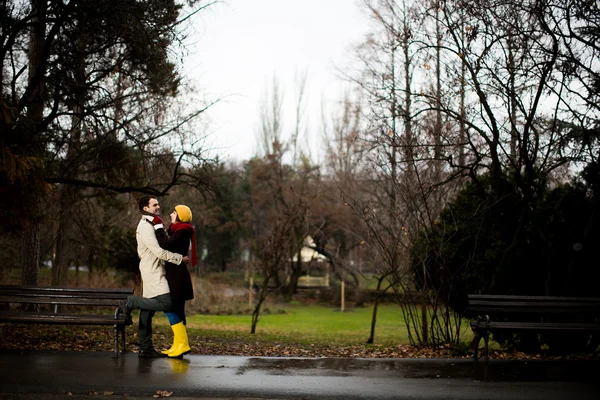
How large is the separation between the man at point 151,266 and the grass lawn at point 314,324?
1010 centimetres

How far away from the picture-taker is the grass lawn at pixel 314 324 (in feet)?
66.0

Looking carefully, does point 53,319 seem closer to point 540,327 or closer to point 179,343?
point 179,343

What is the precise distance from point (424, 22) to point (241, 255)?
4432cm

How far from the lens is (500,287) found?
11.8 m

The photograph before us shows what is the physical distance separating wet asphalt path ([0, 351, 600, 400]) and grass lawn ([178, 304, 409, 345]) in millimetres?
10017

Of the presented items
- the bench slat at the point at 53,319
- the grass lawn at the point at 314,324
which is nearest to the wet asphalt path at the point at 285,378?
the bench slat at the point at 53,319

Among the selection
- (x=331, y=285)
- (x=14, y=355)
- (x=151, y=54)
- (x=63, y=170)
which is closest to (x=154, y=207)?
(x=14, y=355)

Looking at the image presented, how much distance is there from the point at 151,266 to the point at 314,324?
58.6ft

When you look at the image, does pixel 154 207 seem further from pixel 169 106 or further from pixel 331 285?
pixel 331 285

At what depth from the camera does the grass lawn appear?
2011 cm

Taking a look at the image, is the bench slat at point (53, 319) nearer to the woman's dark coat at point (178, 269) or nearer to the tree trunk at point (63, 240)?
the woman's dark coat at point (178, 269)

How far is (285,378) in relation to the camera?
7.51 metres

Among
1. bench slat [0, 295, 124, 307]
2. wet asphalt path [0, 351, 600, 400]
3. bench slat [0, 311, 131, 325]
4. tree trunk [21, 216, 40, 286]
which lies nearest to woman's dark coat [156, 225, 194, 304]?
wet asphalt path [0, 351, 600, 400]

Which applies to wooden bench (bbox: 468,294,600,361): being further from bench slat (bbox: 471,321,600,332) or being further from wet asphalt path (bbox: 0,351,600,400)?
wet asphalt path (bbox: 0,351,600,400)
